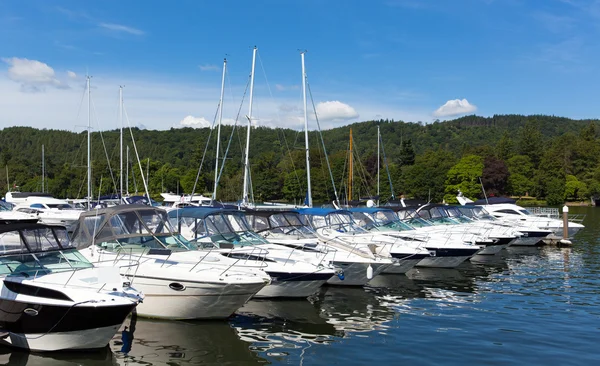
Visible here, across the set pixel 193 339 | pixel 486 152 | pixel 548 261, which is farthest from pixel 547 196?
pixel 193 339

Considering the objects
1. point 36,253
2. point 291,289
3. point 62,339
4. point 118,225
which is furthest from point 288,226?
point 62,339

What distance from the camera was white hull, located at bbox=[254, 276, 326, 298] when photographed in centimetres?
1748

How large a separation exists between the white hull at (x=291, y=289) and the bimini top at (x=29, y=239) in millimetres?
6390

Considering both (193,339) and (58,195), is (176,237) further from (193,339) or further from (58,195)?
(58,195)

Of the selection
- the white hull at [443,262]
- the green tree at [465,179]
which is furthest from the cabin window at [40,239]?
the green tree at [465,179]

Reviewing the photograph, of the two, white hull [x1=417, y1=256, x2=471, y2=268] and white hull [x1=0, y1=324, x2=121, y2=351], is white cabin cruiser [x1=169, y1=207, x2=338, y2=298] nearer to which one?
white hull [x1=0, y1=324, x2=121, y2=351]

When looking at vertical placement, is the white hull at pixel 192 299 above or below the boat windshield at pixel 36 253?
below

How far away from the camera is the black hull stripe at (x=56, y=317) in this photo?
11.4 m

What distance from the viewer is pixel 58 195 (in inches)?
4168

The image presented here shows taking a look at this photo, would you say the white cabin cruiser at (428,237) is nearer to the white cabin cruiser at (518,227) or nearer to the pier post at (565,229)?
the white cabin cruiser at (518,227)

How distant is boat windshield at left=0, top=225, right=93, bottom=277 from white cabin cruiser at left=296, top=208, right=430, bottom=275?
1057cm

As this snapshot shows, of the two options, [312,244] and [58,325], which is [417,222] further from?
[58,325]

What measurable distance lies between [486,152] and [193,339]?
11191 cm

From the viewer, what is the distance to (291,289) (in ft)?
57.9
